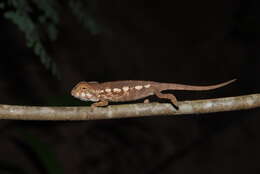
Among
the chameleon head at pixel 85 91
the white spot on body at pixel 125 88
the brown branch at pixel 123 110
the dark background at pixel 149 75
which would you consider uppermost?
the dark background at pixel 149 75

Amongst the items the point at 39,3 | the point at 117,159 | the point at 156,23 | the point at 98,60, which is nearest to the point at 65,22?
the point at 98,60

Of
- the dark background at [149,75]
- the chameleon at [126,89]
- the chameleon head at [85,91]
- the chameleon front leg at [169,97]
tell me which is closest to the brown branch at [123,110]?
the chameleon front leg at [169,97]

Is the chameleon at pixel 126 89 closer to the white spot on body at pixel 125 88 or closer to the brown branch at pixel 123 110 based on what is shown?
the white spot on body at pixel 125 88

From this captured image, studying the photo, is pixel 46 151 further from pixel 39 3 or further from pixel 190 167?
pixel 190 167

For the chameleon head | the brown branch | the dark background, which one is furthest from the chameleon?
the dark background

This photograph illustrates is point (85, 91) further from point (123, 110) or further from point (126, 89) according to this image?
point (123, 110)

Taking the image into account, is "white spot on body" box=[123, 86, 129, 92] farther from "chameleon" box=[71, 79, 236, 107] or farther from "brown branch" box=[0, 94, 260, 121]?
"brown branch" box=[0, 94, 260, 121]
